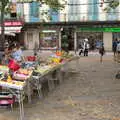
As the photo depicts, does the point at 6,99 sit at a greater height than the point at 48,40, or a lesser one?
greater

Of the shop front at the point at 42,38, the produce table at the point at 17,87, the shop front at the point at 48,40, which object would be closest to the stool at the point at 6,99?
the produce table at the point at 17,87

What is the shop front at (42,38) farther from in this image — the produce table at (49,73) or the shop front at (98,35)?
the produce table at (49,73)

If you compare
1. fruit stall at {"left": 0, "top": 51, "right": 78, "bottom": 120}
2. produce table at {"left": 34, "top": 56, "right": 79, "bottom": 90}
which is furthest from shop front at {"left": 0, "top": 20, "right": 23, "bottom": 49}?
fruit stall at {"left": 0, "top": 51, "right": 78, "bottom": 120}

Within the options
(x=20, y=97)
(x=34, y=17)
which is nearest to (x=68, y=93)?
(x=20, y=97)

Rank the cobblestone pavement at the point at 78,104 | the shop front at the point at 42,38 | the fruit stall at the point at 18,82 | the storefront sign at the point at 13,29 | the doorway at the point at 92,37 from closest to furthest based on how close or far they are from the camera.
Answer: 1. the fruit stall at the point at 18,82
2. the cobblestone pavement at the point at 78,104
3. the doorway at the point at 92,37
4. the storefront sign at the point at 13,29
5. the shop front at the point at 42,38

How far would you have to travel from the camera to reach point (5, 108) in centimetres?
1184

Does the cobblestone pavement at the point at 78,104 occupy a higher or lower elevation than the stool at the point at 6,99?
lower

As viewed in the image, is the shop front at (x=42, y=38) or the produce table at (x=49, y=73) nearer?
the produce table at (x=49, y=73)

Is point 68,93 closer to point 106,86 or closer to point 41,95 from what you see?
point 41,95

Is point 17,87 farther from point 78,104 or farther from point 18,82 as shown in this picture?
point 78,104

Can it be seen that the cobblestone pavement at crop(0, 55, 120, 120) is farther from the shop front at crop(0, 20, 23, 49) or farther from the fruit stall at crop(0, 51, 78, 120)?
the shop front at crop(0, 20, 23, 49)

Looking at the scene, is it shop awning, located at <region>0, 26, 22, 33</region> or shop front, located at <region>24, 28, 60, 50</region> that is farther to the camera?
shop front, located at <region>24, 28, 60, 50</region>

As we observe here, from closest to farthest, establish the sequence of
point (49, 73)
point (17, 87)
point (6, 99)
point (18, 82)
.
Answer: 1. point (17, 87)
2. point (18, 82)
3. point (6, 99)
4. point (49, 73)

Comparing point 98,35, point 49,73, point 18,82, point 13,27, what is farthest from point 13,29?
point 18,82
